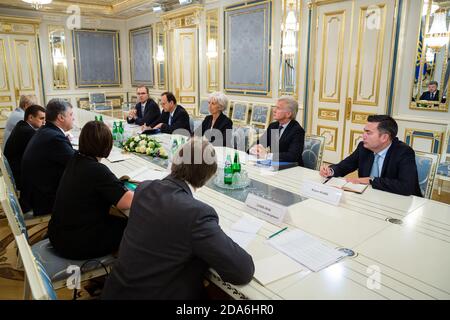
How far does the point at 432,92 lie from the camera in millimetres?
3943

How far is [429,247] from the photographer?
1.35 metres

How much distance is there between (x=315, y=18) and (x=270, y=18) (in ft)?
2.98

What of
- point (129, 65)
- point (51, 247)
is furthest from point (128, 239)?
A: point (129, 65)

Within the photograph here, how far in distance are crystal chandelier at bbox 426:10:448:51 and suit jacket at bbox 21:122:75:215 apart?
3992 millimetres

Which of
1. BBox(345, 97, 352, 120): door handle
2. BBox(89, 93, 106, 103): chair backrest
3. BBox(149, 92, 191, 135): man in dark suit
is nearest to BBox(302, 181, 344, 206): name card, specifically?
BBox(149, 92, 191, 135): man in dark suit

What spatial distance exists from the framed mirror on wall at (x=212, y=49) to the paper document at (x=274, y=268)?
6.02 m

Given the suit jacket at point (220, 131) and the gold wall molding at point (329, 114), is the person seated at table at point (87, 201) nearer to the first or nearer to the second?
the suit jacket at point (220, 131)

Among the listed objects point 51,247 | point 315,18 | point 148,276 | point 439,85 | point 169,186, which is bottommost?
point 51,247

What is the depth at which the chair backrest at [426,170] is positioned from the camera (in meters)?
2.16

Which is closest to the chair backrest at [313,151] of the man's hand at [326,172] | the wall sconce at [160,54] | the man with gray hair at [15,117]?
the man's hand at [326,172]

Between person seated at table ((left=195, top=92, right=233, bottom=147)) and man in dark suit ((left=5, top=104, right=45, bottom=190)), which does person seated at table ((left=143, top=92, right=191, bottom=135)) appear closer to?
person seated at table ((left=195, top=92, right=233, bottom=147))

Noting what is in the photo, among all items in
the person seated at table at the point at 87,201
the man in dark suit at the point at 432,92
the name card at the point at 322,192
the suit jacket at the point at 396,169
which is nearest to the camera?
the person seated at table at the point at 87,201
